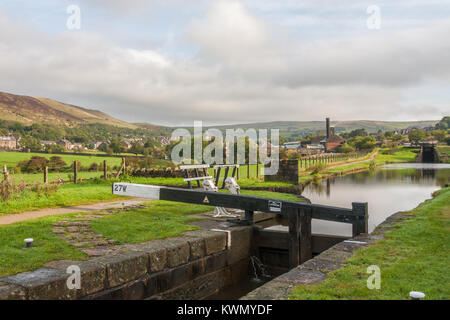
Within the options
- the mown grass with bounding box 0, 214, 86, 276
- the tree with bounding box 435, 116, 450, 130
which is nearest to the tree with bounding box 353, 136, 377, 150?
the mown grass with bounding box 0, 214, 86, 276

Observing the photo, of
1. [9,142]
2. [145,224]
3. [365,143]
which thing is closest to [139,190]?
[145,224]

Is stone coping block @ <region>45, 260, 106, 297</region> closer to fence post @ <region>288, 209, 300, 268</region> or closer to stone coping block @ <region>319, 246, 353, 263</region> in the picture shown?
stone coping block @ <region>319, 246, 353, 263</region>

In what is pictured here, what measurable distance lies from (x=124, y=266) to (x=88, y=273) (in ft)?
1.93

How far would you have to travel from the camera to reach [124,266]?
4930mm

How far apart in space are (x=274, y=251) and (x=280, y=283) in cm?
406

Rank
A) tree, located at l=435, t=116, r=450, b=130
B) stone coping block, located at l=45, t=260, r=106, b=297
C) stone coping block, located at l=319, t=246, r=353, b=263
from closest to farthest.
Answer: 1. stone coping block, located at l=45, t=260, r=106, b=297
2. stone coping block, located at l=319, t=246, r=353, b=263
3. tree, located at l=435, t=116, r=450, b=130

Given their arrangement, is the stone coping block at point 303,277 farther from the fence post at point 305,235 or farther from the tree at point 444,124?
the tree at point 444,124

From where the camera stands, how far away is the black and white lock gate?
6.97 m

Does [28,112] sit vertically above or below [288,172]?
above

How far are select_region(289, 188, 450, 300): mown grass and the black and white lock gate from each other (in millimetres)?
671

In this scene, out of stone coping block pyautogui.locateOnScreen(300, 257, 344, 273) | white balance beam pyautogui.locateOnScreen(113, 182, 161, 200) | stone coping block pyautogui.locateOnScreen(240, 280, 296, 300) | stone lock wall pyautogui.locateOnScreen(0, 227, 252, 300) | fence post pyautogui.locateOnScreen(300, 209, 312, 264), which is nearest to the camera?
stone coping block pyautogui.locateOnScreen(240, 280, 296, 300)

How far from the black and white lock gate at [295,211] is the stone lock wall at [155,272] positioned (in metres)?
0.64

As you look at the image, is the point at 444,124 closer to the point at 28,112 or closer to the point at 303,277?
the point at 28,112
